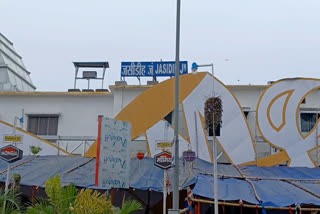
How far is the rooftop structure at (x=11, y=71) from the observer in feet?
81.0

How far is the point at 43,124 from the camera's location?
21.0 m

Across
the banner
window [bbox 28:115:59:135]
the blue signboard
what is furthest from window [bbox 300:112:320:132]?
the banner

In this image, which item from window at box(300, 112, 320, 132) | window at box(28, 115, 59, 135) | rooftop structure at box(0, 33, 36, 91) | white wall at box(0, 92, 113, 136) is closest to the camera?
window at box(300, 112, 320, 132)

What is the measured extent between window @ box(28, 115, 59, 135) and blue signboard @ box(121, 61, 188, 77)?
441 centimetres

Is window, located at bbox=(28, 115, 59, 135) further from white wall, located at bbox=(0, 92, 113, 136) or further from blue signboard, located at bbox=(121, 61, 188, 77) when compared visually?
blue signboard, located at bbox=(121, 61, 188, 77)

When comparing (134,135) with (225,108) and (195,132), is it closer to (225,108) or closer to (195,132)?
(195,132)

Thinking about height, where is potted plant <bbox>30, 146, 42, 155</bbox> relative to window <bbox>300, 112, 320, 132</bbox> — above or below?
below

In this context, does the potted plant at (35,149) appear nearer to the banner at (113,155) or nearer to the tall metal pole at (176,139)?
the tall metal pole at (176,139)

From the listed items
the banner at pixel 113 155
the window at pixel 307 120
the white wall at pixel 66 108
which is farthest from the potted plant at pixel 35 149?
the window at pixel 307 120

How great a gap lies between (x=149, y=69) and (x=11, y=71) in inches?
347

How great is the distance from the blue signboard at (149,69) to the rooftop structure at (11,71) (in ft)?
23.2

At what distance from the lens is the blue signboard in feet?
73.8

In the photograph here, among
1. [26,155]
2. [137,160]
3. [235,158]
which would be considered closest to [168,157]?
[137,160]

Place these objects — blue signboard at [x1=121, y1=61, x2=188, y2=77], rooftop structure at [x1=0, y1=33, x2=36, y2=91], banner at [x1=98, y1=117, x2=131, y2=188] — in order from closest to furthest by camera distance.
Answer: banner at [x1=98, y1=117, x2=131, y2=188] < blue signboard at [x1=121, y1=61, x2=188, y2=77] < rooftop structure at [x1=0, y1=33, x2=36, y2=91]
